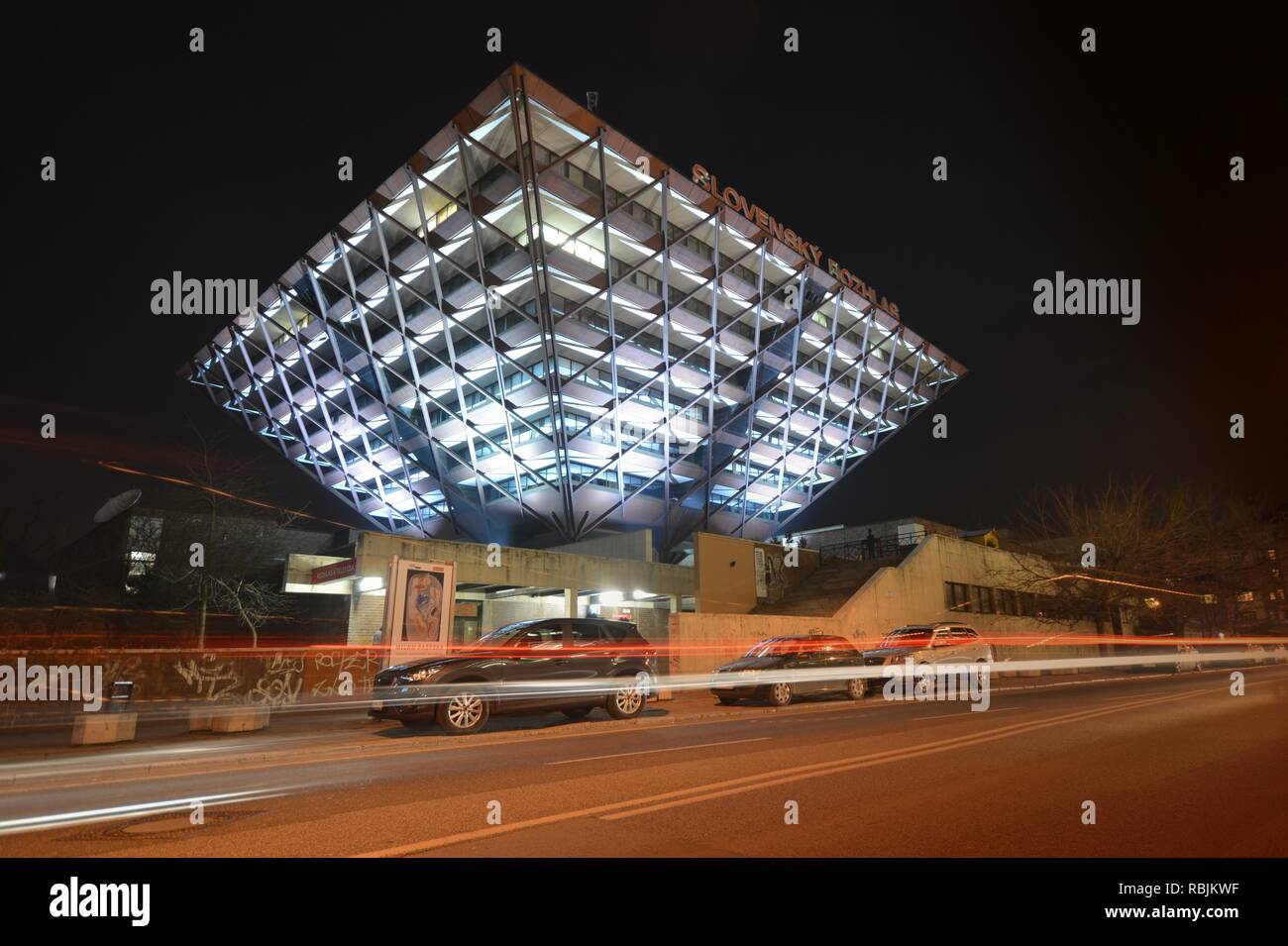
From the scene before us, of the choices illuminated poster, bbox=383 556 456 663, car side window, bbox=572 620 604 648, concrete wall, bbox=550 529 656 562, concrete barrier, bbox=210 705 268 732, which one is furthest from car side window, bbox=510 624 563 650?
concrete wall, bbox=550 529 656 562

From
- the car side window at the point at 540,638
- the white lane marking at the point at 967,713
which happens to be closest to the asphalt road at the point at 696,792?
the white lane marking at the point at 967,713

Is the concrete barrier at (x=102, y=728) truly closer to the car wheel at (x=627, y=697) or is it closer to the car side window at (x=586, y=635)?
the car side window at (x=586, y=635)

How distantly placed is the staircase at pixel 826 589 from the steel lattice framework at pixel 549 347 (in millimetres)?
15223

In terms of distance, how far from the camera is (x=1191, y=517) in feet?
127

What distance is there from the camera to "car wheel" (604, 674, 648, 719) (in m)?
13.1

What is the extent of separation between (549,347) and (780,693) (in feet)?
84.2

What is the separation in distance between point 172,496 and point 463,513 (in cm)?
1892

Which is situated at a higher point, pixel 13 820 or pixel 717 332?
pixel 717 332

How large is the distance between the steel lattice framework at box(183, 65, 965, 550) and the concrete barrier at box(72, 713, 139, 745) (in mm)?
27253

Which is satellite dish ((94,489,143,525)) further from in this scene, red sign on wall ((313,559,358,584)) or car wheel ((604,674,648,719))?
car wheel ((604,674,648,719))

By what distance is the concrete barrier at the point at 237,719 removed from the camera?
38.9ft

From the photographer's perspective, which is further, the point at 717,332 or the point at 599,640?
the point at 717,332
